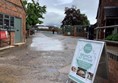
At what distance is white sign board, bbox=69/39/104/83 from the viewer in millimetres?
5004

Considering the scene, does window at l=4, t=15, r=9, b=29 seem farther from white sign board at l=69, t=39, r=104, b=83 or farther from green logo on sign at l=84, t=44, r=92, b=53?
green logo on sign at l=84, t=44, r=92, b=53

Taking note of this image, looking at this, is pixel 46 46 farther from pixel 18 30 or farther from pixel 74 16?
pixel 74 16

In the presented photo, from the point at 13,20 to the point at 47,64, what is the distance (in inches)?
389

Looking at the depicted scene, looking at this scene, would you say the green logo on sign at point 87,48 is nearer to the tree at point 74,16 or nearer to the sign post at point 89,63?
the sign post at point 89,63

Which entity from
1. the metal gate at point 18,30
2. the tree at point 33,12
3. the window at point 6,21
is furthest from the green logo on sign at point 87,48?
the tree at point 33,12

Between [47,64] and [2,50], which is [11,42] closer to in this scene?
[2,50]

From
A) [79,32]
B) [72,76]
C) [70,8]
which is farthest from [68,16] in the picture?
[72,76]

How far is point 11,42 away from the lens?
17031 mm

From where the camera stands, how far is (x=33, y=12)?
35.7m

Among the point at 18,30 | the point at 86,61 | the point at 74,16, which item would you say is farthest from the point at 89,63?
the point at 74,16

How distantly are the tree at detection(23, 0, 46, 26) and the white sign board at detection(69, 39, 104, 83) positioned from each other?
93.7ft

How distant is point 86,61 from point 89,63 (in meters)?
0.15

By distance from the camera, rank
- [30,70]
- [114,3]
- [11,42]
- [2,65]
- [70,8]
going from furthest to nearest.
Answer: [70,8]
[114,3]
[11,42]
[2,65]
[30,70]

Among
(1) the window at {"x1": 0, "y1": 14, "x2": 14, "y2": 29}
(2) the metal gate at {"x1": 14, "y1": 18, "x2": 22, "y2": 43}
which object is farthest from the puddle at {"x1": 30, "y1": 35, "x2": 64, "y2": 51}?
(1) the window at {"x1": 0, "y1": 14, "x2": 14, "y2": 29}
